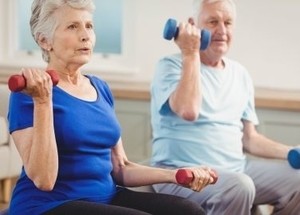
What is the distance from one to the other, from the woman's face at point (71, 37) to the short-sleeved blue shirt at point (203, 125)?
1.51 ft

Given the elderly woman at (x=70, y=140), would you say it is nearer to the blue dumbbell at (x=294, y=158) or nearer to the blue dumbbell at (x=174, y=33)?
the blue dumbbell at (x=174, y=33)

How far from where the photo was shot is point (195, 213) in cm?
160

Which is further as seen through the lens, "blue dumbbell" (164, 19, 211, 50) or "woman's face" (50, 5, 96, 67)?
"blue dumbbell" (164, 19, 211, 50)

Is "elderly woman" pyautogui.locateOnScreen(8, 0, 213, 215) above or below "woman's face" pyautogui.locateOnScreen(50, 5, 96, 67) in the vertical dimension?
below

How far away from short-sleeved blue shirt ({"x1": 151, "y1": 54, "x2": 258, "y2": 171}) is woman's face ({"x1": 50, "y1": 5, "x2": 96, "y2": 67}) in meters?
0.46

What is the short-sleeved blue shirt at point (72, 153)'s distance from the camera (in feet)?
5.02

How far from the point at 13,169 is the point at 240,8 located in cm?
157

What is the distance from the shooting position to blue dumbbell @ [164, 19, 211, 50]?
6.46 ft

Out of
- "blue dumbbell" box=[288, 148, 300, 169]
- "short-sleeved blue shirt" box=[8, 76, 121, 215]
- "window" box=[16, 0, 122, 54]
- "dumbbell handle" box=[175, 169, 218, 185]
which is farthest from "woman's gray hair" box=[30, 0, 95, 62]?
"window" box=[16, 0, 122, 54]

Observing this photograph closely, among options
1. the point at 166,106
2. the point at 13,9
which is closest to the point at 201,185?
the point at 166,106

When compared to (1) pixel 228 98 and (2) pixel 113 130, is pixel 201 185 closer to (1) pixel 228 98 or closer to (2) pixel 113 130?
(2) pixel 113 130

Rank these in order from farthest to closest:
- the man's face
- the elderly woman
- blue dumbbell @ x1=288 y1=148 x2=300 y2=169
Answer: the man's face
blue dumbbell @ x1=288 y1=148 x2=300 y2=169
the elderly woman

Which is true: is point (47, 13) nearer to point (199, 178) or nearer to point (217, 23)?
point (199, 178)

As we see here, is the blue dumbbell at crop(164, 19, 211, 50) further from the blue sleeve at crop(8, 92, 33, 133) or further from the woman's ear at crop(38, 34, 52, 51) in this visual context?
the blue sleeve at crop(8, 92, 33, 133)
